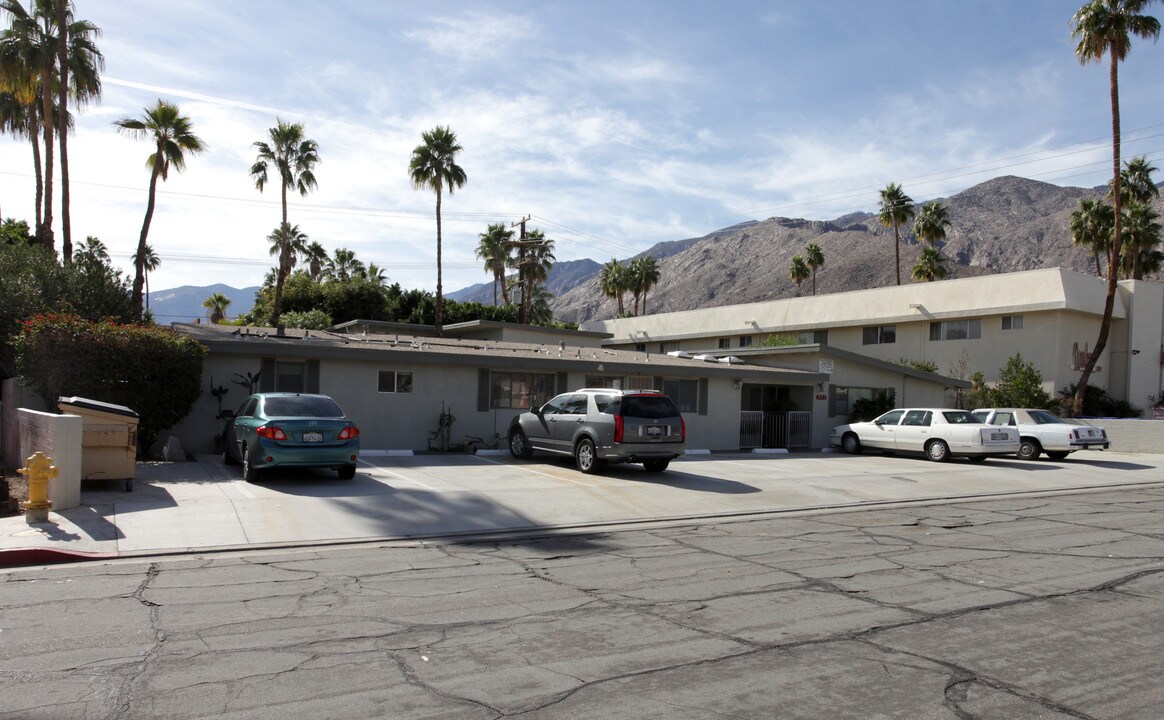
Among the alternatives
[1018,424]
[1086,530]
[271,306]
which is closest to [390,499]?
[1086,530]

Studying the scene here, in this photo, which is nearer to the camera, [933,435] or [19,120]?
[933,435]

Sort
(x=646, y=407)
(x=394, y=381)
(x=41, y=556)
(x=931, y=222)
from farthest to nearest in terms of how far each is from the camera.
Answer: (x=931, y=222)
(x=394, y=381)
(x=646, y=407)
(x=41, y=556)

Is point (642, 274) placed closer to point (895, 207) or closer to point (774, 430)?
point (895, 207)

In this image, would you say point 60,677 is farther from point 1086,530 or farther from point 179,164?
point 179,164

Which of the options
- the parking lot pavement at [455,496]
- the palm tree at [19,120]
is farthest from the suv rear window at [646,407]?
the palm tree at [19,120]

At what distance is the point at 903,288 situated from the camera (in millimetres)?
44875

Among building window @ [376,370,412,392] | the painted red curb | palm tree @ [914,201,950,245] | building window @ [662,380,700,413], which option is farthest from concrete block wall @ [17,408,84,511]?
palm tree @ [914,201,950,245]

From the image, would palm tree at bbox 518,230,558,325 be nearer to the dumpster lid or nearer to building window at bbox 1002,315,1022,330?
building window at bbox 1002,315,1022,330

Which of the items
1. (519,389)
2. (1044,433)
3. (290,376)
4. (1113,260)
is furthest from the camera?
(1113,260)

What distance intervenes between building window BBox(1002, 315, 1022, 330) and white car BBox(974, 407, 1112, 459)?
1585cm

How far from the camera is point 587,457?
17453 mm

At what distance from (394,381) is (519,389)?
3.57 metres

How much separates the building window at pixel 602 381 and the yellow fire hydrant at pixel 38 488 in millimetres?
15110

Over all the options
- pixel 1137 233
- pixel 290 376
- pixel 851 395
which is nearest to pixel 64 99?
pixel 290 376
